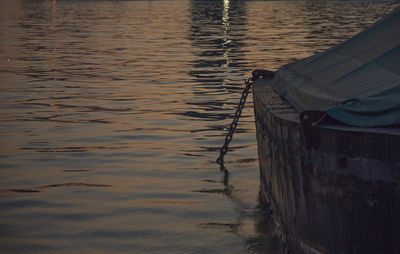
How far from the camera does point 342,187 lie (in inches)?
237

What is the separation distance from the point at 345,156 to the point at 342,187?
Result: 27 centimetres

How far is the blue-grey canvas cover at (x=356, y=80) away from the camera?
20.4 feet

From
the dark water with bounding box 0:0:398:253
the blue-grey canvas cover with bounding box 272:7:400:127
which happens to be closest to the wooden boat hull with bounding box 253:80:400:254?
the blue-grey canvas cover with bounding box 272:7:400:127

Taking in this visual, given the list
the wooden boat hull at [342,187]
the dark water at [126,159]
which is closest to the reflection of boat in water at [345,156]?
the wooden boat hull at [342,187]

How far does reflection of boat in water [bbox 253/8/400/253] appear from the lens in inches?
229

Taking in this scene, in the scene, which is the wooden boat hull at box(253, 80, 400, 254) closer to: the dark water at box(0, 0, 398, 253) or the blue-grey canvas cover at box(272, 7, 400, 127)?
the blue-grey canvas cover at box(272, 7, 400, 127)

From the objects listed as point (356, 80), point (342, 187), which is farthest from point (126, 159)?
point (342, 187)

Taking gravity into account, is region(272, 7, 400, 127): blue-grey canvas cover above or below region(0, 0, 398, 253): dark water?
above

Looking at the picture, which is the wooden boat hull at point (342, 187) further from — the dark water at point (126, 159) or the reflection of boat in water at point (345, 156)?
the dark water at point (126, 159)

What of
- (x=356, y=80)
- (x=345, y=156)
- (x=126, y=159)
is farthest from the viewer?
(x=126, y=159)

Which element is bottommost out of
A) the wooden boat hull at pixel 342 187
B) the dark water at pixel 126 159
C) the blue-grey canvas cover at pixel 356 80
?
the dark water at pixel 126 159

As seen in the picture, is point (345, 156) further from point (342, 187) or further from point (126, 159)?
point (126, 159)

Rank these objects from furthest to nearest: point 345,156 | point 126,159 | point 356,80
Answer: point 126,159
point 356,80
point 345,156

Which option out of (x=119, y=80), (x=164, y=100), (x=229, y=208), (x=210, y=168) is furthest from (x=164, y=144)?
(x=119, y=80)
